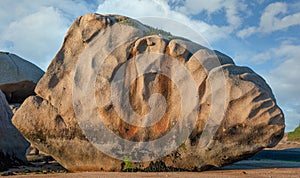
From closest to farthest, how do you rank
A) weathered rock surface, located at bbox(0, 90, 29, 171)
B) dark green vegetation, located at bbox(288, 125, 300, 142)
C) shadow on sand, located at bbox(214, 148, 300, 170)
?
1. shadow on sand, located at bbox(214, 148, 300, 170)
2. weathered rock surface, located at bbox(0, 90, 29, 171)
3. dark green vegetation, located at bbox(288, 125, 300, 142)

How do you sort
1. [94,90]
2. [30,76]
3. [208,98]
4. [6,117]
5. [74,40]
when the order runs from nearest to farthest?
[208,98] < [94,90] < [74,40] < [6,117] < [30,76]

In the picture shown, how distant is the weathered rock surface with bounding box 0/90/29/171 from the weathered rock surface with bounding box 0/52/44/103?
642 centimetres

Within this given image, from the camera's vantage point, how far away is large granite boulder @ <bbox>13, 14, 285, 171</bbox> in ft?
30.3

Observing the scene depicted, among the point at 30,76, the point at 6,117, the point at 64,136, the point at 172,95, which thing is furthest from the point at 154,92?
the point at 30,76

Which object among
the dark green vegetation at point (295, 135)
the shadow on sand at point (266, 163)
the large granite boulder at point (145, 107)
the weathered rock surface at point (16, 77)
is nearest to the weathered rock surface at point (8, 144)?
the large granite boulder at point (145, 107)

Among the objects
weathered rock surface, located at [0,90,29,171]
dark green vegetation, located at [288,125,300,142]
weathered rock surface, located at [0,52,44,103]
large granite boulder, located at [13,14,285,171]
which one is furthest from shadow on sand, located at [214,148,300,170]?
dark green vegetation, located at [288,125,300,142]

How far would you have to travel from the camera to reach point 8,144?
13.6m

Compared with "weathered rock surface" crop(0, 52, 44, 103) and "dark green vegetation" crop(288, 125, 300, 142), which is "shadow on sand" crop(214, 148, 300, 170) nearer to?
"weathered rock surface" crop(0, 52, 44, 103)

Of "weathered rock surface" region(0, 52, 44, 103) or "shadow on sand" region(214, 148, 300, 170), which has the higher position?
"weathered rock surface" region(0, 52, 44, 103)

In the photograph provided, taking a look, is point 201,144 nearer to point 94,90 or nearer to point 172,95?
point 172,95

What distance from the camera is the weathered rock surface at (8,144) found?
1282cm

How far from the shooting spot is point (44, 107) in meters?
10.3

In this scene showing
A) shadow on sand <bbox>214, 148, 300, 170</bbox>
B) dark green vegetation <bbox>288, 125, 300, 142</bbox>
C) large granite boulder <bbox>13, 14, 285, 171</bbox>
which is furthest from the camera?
dark green vegetation <bbox>288, 125, 300, 142</bbox>

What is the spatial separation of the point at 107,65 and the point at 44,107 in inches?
82.9
